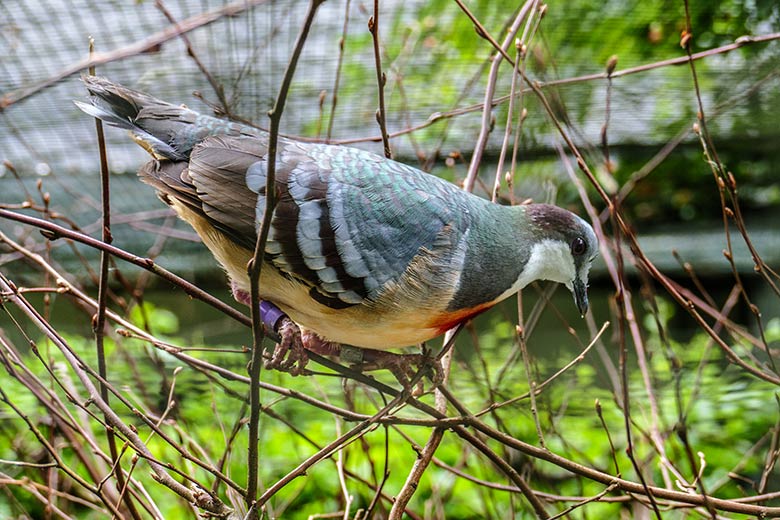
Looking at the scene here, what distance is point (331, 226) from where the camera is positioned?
5.35ft

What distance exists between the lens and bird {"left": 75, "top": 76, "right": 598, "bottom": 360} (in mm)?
1604

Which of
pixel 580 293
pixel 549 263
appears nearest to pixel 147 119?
pixel 549 263

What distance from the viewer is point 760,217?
416 centimetres

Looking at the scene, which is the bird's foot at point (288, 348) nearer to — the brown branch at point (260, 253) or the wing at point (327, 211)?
the wing at point (327, 211)

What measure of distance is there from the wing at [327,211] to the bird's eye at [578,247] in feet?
0.93

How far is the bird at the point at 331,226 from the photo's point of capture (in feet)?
5.26

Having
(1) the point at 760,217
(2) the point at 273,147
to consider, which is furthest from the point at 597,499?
(1) the point at 760,217

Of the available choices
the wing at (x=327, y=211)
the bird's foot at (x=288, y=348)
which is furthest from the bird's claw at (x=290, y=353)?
the wing at (x=327, y=211)

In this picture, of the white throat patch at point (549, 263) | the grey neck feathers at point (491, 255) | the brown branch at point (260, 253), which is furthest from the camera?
the white throat patch at point (549, 263)

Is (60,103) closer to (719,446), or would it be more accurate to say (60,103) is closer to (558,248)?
(558,248)

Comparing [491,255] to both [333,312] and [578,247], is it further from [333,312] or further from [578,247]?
[333,312]

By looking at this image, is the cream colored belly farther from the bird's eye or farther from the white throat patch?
the bird's eye

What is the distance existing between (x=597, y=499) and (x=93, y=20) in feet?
7.69

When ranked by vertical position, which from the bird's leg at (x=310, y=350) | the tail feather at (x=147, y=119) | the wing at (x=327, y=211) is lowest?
the bird's leg at (x=310, y=350)
